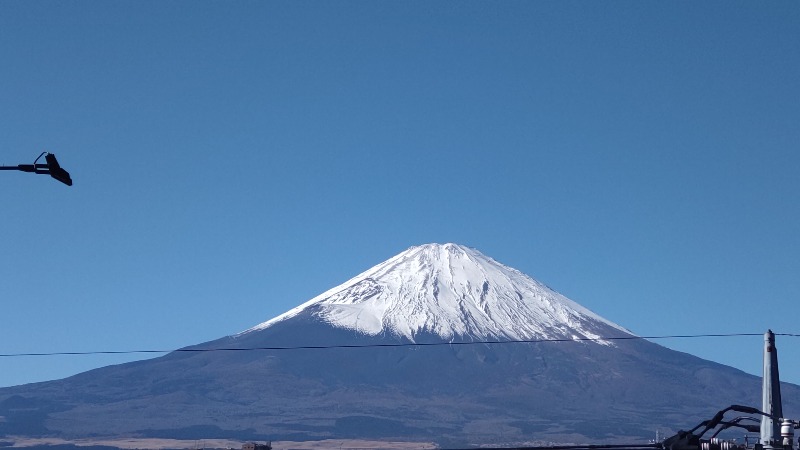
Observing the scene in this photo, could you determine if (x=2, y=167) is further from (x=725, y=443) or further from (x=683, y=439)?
(x=725, y=443)

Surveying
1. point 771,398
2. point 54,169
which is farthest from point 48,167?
point 771,398

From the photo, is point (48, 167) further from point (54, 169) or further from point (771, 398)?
point (771, 398)

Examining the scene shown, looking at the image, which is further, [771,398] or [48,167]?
[771,398]

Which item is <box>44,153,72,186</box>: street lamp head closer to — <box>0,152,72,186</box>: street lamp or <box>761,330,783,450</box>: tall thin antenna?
<box>0,152,72,186</box>: street lamp

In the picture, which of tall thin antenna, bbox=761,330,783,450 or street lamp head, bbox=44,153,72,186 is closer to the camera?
street lamp head, bbox=44,153,72,186

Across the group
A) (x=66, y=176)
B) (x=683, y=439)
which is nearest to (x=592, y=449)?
(x=683, y=439)

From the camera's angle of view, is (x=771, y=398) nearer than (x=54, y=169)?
No

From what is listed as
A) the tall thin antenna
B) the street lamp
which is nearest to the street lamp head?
the street lamp

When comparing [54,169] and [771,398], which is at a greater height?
[54,169]

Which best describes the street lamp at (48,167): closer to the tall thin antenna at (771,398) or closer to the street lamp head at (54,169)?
the street lamp head at (54,169)

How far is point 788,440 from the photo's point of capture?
1496 inches

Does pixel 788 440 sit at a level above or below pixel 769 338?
below

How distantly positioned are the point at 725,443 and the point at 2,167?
2234cm

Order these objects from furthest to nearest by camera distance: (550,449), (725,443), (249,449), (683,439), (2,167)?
1. (249,449)
2. (725,443)
3. (683,439)
4. (550,449)
5. (2,167)
